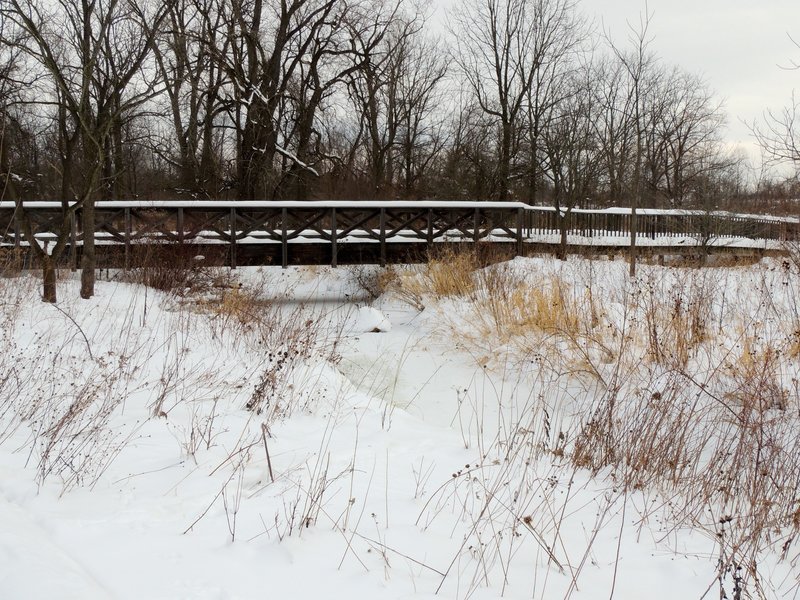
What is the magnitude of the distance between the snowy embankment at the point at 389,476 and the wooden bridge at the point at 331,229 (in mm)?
6062

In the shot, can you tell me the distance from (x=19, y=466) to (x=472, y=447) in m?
2.63

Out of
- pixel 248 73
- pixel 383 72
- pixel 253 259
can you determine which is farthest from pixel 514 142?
pixel 253 259

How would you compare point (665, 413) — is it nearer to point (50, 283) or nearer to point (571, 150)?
point (50, 283)

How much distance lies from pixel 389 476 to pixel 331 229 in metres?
10.8

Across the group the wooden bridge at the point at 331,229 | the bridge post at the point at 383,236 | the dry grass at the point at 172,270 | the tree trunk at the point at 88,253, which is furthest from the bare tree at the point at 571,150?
the tree trunk at the point at 88,253

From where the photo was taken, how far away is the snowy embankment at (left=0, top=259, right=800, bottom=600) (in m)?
2.20

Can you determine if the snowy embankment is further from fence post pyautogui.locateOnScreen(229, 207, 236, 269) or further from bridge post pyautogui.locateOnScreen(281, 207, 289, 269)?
bridge post pyautogui.locateOnScreen(281, 207, 289, 269)

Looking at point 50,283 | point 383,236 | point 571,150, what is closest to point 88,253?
point 50,283

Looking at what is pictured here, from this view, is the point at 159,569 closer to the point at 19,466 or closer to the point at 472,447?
the point at 19,466

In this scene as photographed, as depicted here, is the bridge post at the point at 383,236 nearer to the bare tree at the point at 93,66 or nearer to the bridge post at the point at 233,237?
the bridge post at the point at 233,237

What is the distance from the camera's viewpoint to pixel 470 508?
2920 millimetres

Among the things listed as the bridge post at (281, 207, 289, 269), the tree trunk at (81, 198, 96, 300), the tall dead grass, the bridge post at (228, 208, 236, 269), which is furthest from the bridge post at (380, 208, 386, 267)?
the tree trunk at (81, 198, 96, 300)

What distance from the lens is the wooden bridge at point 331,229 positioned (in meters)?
12.2

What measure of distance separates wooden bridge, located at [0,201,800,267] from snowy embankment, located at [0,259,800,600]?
19.9ft
